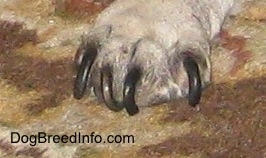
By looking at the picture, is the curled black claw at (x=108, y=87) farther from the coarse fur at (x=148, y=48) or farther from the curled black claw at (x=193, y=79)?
the curled black claw at (x=193, y=79)

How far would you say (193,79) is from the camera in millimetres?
1490

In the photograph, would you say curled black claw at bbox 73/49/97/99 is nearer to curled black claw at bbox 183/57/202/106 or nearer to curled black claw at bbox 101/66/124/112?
curled black claw at bbox 101/66/124/112

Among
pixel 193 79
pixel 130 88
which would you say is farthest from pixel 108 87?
pixel 193 79

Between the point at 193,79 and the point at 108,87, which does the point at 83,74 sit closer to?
the point at 108,87

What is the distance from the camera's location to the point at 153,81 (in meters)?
1.49

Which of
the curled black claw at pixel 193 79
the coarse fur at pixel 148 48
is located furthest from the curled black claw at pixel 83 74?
the curled black claw at pixel 193 79

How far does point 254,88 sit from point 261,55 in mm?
107

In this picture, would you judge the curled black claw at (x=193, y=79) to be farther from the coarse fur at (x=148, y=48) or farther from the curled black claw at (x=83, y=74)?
the curled black claw at (x=83, y=74)

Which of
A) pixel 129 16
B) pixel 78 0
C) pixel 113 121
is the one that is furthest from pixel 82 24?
pixel 113 121

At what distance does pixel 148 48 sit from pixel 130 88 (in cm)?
9

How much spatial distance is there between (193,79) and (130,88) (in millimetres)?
111

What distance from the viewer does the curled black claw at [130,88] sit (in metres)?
1.46

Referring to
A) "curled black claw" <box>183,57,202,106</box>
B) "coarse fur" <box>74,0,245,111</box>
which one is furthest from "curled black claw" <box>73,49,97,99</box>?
"curled black claw" <box>183,57,202,106</box>

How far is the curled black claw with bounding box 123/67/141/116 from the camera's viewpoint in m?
1.46
